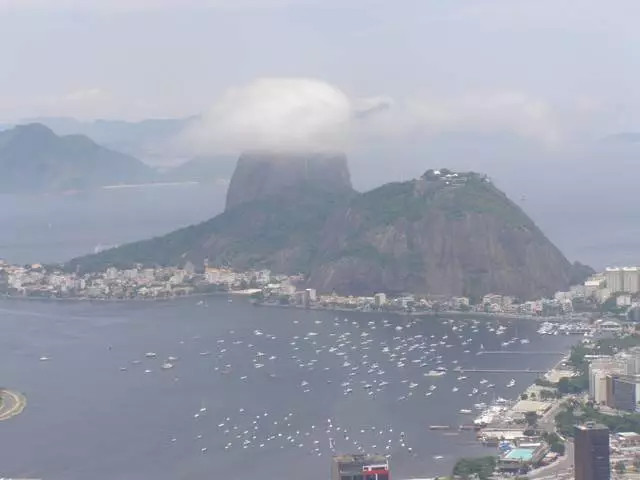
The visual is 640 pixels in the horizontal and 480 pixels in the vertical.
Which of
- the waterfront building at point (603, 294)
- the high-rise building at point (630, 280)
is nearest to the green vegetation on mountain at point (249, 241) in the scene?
the waterfront building at point (603, 294)

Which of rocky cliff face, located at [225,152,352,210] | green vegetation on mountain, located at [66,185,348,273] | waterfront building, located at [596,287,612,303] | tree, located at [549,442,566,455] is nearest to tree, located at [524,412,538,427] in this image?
tree, located at [549,442,566,455]

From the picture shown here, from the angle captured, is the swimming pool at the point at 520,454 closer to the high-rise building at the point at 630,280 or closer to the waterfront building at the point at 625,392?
the waterfront building at the point at 625,392

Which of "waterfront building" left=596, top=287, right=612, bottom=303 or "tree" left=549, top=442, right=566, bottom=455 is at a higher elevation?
"waterfront building" left=596, top=287, right=612, bottom=303

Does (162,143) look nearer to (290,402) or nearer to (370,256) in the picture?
(370,256)

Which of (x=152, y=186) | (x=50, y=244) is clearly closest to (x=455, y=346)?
(x=50, y=244)

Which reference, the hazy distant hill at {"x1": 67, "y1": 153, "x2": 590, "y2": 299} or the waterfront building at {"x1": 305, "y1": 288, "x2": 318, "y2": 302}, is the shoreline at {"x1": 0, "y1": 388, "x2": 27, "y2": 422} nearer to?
the waterfront building at {"x1": 305, "y1": 288, "x2": 318, "y2": 302}

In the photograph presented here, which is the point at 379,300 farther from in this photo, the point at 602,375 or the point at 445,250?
the point at 602,375
